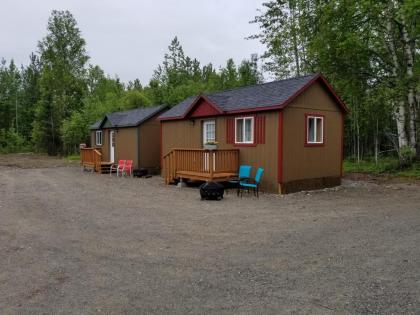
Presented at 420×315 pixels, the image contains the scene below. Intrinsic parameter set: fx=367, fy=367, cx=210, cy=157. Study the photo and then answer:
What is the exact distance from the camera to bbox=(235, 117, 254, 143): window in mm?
12830

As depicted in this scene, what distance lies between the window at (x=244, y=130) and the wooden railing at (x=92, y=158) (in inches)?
401

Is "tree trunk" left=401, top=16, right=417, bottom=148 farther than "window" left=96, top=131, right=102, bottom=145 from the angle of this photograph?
No

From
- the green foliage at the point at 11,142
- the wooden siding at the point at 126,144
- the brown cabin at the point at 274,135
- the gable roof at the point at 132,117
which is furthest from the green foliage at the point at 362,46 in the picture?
the green foliage at the point at 11,142

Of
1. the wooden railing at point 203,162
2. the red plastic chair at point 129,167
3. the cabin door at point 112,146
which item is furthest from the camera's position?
the cabin door at point 112,146

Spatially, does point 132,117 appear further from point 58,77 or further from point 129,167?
point 58,77

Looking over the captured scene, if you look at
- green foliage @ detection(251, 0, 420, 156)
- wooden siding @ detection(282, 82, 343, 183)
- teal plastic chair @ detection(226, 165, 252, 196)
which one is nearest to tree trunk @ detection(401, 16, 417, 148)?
green foliage @ detection(251, 0, 420, 156)

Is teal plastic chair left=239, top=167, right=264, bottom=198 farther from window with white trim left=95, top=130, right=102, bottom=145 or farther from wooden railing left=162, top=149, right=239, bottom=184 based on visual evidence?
window with white trim left=95, top=130, right=102, bottom=145

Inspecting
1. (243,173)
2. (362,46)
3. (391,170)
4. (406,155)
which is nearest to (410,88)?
(362,46)

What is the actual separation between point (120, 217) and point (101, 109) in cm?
2645

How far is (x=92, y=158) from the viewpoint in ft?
70.1

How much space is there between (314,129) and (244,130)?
2490 mm

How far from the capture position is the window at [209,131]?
1446 centimetres

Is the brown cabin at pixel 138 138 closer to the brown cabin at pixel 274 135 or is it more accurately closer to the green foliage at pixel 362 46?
the brown cabin at pixel 274 135

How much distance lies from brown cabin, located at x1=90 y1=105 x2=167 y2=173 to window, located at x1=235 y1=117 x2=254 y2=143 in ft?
23.2
